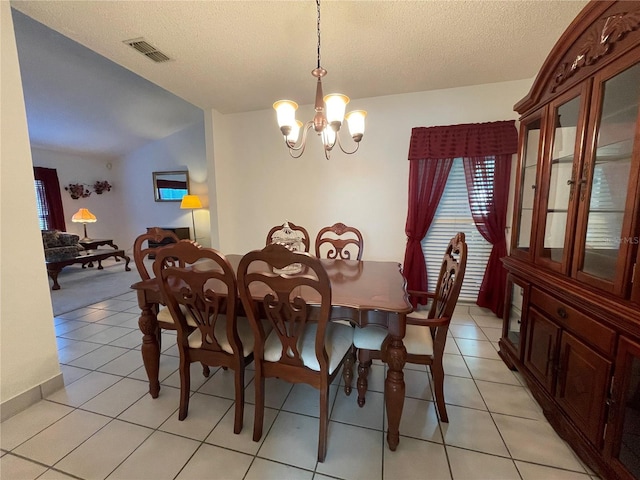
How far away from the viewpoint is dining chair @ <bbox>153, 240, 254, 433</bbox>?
50.2 inches

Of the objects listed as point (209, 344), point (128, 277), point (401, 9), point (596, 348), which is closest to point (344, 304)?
point (209, 344)

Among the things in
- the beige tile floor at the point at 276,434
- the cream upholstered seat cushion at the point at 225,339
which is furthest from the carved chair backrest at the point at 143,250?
the beige tile floor at the point at 276,434

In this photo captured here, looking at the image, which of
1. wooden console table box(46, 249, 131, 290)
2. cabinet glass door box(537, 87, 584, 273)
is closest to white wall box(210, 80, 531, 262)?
cabinet glass door box(537, 87, 584, 273)

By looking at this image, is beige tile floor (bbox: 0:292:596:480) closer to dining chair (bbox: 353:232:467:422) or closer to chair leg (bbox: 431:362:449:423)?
chair leg (bbox: 431:362:449:423)

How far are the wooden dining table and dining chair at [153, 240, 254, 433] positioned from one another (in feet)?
0.59

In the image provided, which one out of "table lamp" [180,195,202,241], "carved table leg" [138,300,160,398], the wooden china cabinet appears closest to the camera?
the wooden china cabinet

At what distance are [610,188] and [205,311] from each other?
80.0 inches

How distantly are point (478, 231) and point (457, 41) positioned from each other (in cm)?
179

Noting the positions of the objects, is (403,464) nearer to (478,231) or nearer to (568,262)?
(568,262)

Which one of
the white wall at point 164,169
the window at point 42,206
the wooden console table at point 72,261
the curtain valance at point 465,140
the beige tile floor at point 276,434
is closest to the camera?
the beige tile floor at point 276,434

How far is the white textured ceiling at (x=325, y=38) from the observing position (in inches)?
67.5

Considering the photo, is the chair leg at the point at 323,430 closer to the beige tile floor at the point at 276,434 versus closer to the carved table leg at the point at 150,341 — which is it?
the beige tile floor at the point at 276,434

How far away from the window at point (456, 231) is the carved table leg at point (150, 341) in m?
2.69

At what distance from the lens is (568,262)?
4.65 ft
